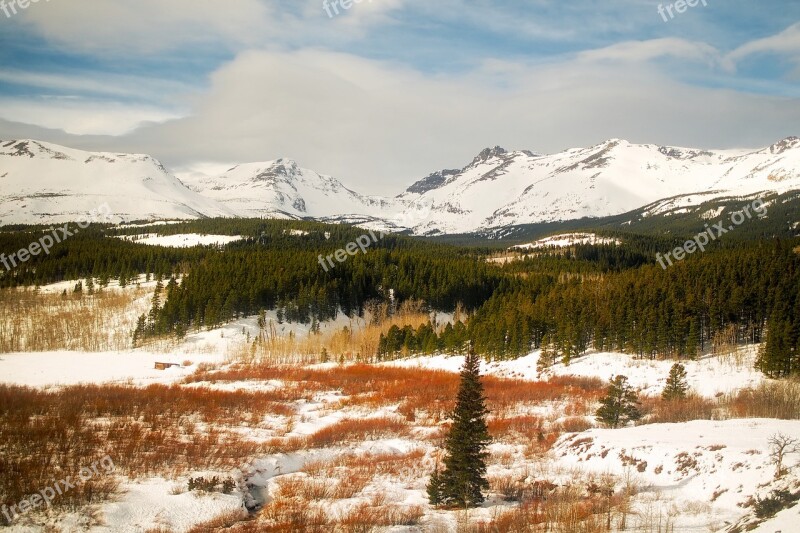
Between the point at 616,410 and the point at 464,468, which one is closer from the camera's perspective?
the point at 464,468

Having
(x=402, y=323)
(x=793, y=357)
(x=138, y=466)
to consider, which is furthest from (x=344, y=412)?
(x=402, y=323)

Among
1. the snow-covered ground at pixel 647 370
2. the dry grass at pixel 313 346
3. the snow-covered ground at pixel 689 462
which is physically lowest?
the dry grass at pixel 313 346

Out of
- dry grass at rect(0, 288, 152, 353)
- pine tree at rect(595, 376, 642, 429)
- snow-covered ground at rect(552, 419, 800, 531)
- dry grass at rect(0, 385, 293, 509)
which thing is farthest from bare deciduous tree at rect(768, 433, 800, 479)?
dry grass at rect(0, 288, 152, 353)

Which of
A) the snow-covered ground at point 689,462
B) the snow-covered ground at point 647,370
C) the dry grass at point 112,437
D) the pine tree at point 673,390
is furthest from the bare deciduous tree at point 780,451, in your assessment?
the snow-covered ground at point 647,370

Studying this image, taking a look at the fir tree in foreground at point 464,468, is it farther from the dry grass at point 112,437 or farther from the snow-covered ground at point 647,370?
the snow-covered ground at point 647,370

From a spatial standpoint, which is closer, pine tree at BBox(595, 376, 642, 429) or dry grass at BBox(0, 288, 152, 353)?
pine tree at BBox(595, 376, 642, 429)

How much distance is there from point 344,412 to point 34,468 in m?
20.5

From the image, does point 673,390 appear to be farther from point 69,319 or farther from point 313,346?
point 69,319

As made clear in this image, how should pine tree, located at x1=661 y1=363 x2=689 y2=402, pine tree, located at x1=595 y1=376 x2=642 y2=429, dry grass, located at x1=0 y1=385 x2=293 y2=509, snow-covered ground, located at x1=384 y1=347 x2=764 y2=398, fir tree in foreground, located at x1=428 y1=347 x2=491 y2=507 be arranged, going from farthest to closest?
snow-covered ground, located at x1=384 y1=347 x2=764 y2=398, pine tree, located at x1=661 y1=363 x2=689 y2=402, pine tree, located at x1=595 y1=376 x2=642 y2=429, dry grass, located at x1=0 y1=385 x2=293 y2=509, fir tree in foreground, located at x1=428 y1=347 x2=491 y2=507

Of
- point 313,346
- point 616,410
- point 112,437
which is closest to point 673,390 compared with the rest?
point 616,410

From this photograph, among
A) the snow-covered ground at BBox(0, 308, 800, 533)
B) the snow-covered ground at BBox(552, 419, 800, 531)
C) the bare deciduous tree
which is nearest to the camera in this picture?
the bare deciduous tree

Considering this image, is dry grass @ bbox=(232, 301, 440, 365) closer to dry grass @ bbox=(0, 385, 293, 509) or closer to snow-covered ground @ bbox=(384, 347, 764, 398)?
snow-covered ground @ bbox=(384, 347, 764, 398)

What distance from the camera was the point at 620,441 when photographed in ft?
59.4

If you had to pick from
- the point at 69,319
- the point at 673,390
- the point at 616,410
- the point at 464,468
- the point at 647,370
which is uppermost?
the point at 464,468
